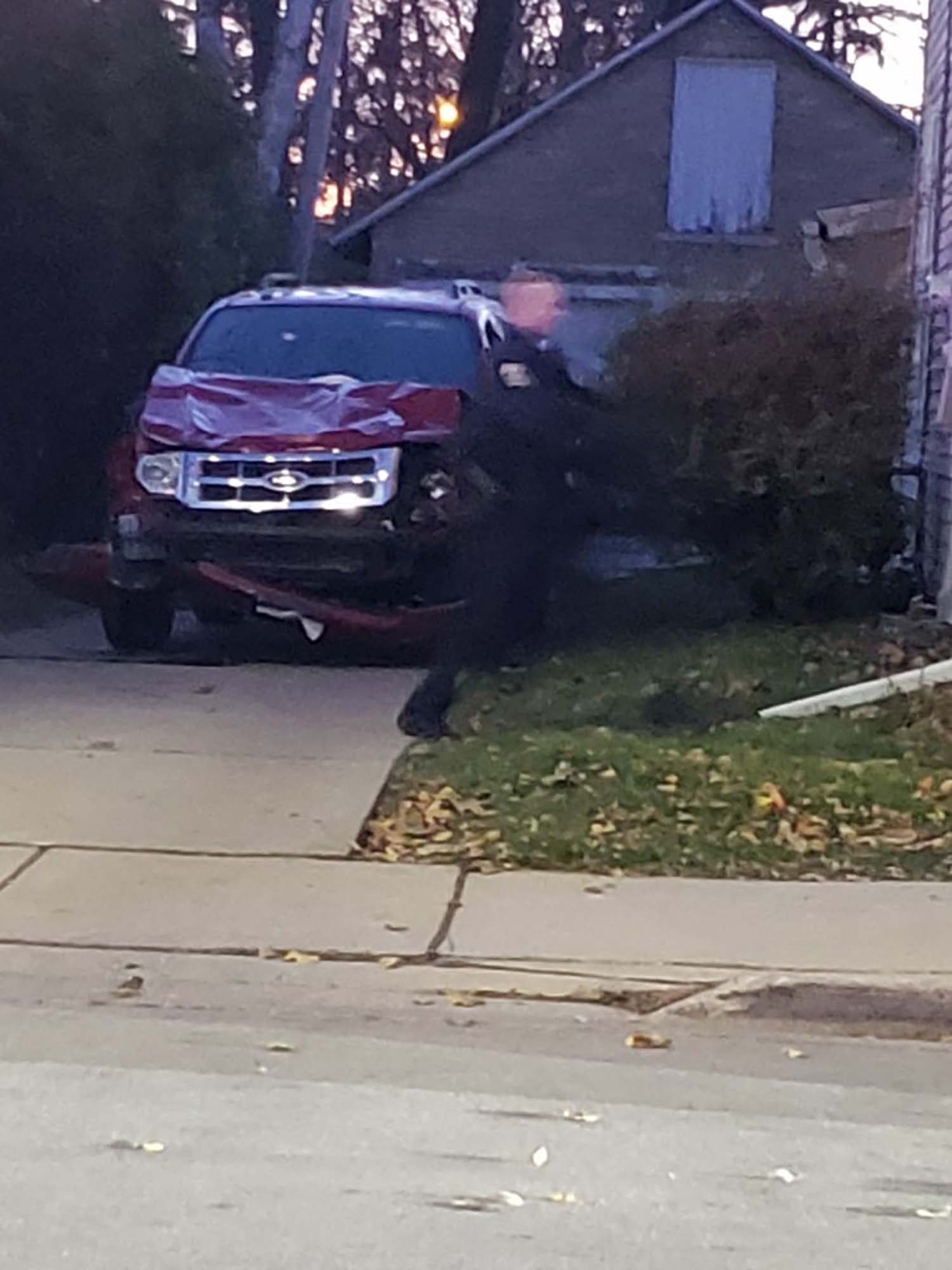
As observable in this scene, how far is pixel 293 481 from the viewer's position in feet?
37.3

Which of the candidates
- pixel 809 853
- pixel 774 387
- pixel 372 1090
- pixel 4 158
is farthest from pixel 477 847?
pixel 4 158

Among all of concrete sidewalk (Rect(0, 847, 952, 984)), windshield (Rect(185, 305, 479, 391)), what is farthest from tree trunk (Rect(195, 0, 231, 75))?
concrete sidewalk (Rect(0, 847, 952, 984))

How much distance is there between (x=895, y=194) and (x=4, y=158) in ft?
50.5

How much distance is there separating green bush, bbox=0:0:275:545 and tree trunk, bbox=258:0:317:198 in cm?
309

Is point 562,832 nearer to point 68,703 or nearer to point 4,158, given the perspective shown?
point 68,703

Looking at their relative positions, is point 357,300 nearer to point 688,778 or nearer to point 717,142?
point 688,778

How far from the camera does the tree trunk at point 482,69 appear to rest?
34250mm

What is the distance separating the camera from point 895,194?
86.7 ft

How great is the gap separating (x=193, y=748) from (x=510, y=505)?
8.64ft

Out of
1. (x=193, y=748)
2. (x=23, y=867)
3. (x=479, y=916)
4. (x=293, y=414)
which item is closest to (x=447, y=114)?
(x=293, y=414)

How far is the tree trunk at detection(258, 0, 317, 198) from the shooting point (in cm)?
2089

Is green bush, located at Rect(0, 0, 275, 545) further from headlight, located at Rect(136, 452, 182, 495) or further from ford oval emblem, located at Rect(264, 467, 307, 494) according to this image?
ford oval emblem, located at Rect(264, 467, 307, 494)

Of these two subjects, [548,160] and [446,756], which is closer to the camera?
[446,756]

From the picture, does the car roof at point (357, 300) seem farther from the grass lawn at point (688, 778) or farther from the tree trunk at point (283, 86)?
the tree trunk at point (283, 86)
